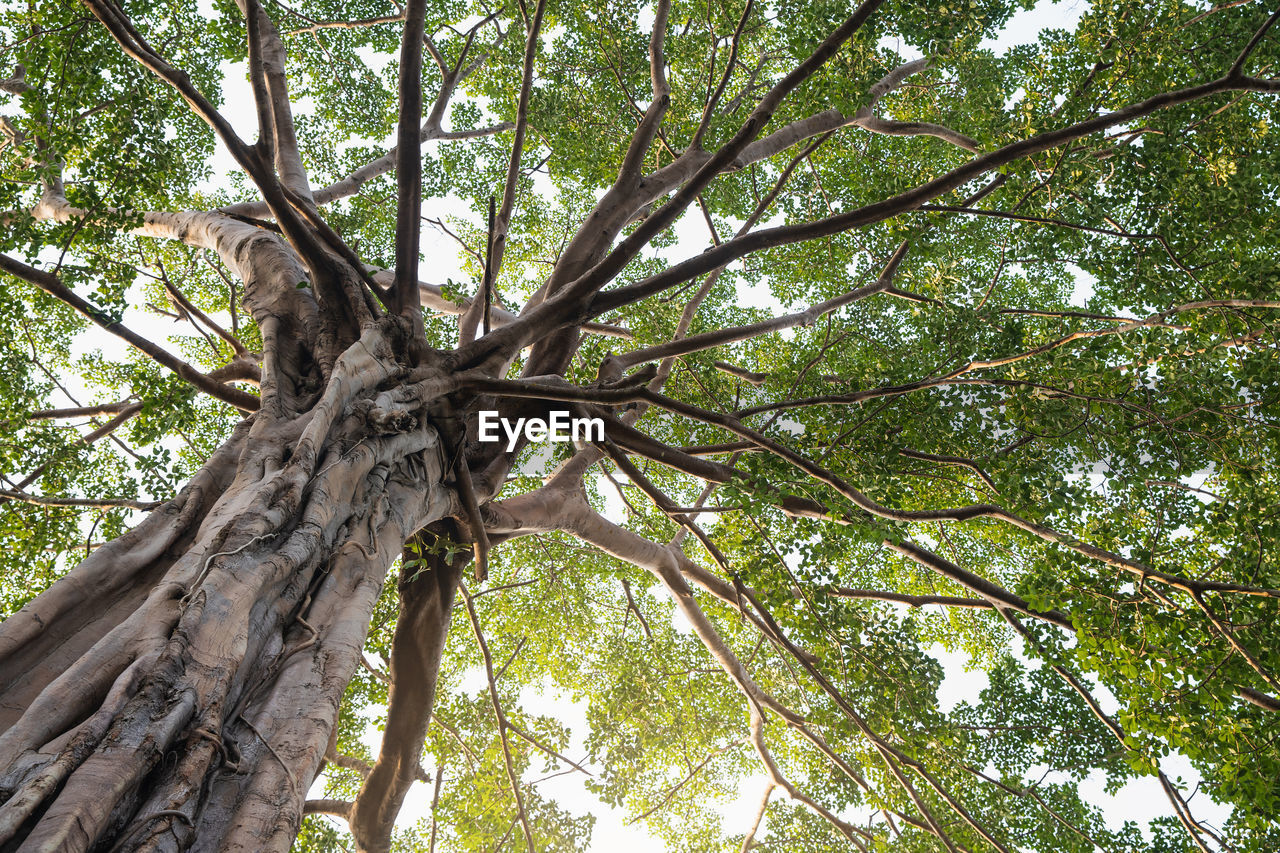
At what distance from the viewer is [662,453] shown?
4082mm

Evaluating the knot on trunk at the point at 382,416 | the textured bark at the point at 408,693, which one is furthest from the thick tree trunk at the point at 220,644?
the textured bark at the point at 408,693

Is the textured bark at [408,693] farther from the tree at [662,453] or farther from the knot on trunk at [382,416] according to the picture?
the knot on trunk at [382,416]

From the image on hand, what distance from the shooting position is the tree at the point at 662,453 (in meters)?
2.45

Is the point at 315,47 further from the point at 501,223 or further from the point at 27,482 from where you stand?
the point at 27,482

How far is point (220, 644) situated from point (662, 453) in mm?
2464

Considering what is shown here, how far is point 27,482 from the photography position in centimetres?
372

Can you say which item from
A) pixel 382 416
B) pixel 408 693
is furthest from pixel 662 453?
pixel 408 693

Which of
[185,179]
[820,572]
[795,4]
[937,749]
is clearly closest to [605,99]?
[795,4]

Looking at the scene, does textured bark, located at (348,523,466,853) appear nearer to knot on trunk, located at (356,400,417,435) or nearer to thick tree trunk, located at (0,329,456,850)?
thick tree trunk, located at (0,329,456,850)

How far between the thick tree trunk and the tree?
0.01 m

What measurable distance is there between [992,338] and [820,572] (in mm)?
1813

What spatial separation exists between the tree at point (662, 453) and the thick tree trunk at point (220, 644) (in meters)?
0.01

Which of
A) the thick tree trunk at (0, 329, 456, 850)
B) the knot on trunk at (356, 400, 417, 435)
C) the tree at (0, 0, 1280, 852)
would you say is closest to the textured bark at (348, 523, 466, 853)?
the tree at (0, 0, 1280, 852)

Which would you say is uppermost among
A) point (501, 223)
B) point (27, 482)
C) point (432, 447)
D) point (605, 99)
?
point (605, 99)
